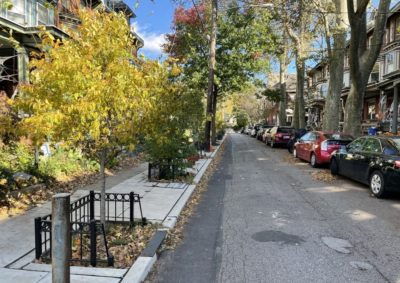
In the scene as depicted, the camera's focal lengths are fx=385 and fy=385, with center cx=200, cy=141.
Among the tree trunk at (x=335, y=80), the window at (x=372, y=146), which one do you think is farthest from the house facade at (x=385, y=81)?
the window at (x=372, y=146)

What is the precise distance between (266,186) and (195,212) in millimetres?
3680

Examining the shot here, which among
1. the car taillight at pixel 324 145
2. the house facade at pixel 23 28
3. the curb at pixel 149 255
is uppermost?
the house facade at pixel 23 28

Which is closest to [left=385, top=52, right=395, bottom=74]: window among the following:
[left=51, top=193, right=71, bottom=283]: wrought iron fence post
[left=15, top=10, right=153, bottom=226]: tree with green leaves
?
[left=15, top=10, right=153, bottom=226]: tree with green leaves

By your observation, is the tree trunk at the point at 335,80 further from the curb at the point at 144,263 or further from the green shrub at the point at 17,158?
the curb at the point at 144,263

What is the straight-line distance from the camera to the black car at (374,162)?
9.09 metres

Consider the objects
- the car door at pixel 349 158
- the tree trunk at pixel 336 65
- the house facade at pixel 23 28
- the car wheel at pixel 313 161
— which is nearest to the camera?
the car door at pixel 349 158

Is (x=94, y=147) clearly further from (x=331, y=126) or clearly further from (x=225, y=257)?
(x=331, y=126)

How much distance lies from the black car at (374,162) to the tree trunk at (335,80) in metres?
9.12

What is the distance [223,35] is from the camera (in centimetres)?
2514

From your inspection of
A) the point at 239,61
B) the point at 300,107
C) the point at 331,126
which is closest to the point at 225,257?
the point at 331,126

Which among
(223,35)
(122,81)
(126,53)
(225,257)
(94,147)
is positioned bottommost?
(225,257)

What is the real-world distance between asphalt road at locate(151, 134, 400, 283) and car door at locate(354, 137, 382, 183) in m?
0.48

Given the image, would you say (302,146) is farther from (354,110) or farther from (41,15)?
(41,15)

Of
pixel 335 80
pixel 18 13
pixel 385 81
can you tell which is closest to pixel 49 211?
pixel 18 13
